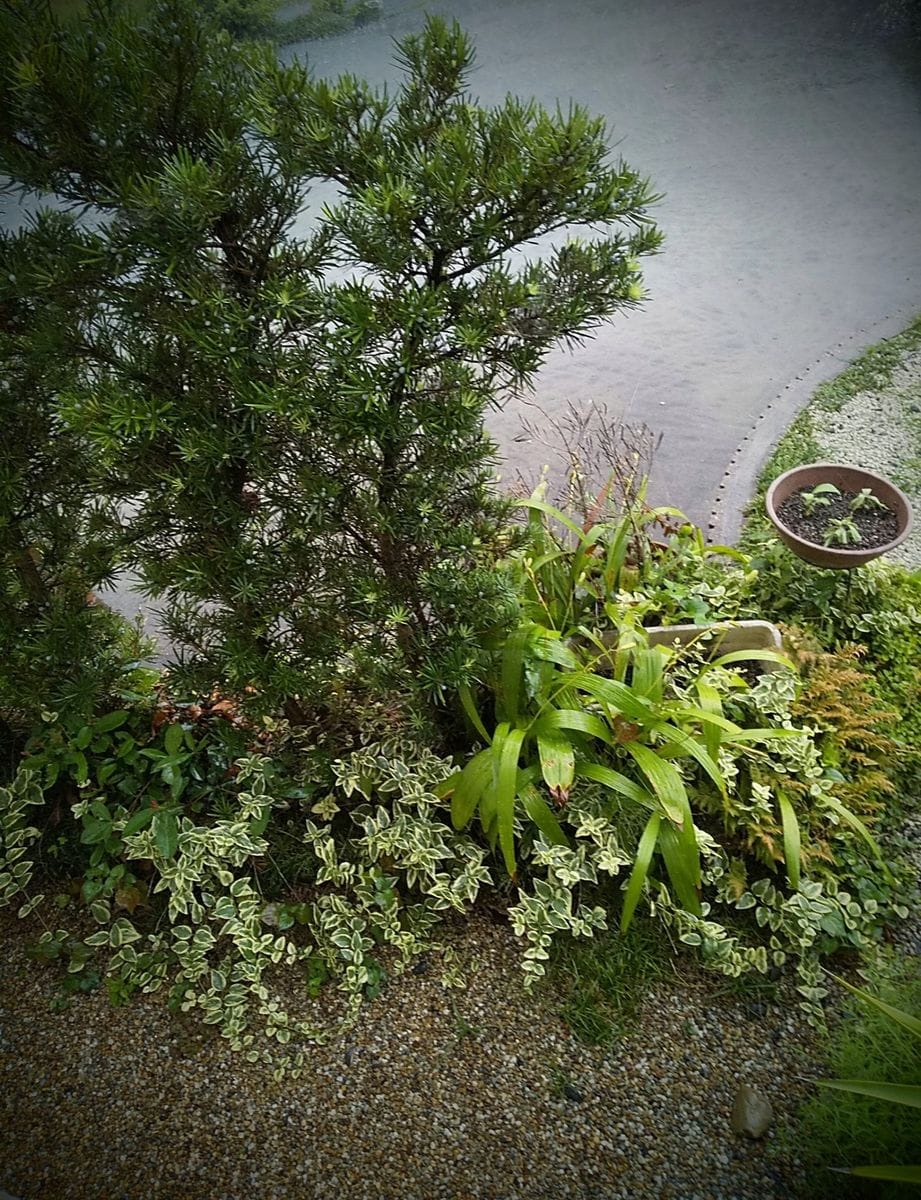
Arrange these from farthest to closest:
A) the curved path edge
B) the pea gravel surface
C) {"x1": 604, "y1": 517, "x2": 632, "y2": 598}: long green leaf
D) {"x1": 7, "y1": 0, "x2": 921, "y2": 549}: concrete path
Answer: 1. {"x1": 7, "y1": 0, "x2": 921, "y2": 549}: concrete path
2. the curved path edge
3. {"x1": 604, "y1": 517, "x2": 632, "y2": 598}: long green leaf
4. the pea gravel surface

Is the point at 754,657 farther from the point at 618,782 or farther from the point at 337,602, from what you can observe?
the point at 337,602

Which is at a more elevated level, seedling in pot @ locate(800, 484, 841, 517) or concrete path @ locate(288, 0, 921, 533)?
concrete path @ locate(288, 0, 921, 533)

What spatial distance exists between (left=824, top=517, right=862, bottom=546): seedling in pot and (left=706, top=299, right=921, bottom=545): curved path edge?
0.47 m

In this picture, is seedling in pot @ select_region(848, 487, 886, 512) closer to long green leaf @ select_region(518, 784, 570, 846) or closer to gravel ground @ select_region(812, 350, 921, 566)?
gravel ground @ select_region(812, 350, 921, 566)

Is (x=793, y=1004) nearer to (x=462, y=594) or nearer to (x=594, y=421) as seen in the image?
(x=462, y=594)

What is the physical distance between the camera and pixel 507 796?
5.72ft

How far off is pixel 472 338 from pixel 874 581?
1719 millimetres

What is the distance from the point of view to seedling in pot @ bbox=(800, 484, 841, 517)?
2.55 metres

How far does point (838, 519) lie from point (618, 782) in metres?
1.18

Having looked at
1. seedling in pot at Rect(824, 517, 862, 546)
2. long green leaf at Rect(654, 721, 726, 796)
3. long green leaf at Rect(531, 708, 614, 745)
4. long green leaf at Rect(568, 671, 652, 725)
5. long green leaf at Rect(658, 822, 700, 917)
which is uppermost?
seedling in pot at Rect(824, 517, 862, 546)

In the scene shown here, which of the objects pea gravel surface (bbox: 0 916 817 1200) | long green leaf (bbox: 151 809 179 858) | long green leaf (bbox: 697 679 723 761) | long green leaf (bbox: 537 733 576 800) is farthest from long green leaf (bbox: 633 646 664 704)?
long green leaf (bbox: 151 809 179 858)

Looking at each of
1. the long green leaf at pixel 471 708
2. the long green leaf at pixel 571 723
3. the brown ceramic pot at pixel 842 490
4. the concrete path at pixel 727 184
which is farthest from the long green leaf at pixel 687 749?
the concrete path at pixel 727 184

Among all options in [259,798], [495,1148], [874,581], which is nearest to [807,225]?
[874,581]

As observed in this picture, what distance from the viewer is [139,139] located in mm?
1294
